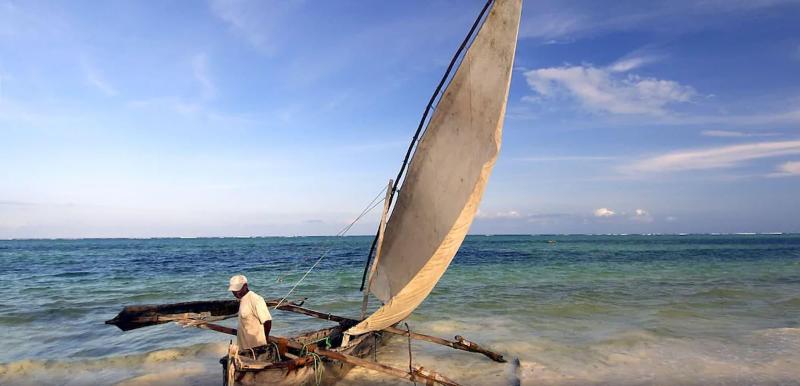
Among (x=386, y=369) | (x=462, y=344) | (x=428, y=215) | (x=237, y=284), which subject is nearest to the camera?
(x=386, y=369)

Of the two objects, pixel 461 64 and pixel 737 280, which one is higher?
pixel 461 64

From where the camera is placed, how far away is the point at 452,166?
7035mm

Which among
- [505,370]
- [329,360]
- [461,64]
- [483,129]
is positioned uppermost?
[461,64]

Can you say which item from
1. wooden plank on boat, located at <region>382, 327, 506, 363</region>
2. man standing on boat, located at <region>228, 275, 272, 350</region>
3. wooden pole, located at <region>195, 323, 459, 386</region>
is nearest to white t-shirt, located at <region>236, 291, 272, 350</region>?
man standing on boat, located at <region>228, 275, 272, 350</region>

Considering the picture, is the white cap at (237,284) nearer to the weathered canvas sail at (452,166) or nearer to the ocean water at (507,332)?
the weathered canvas sail at (452,166)

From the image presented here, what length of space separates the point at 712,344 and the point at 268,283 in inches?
745

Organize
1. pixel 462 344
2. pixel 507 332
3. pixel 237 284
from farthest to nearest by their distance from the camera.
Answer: pixel 507 332
pixel 462 344
pixel 237 284

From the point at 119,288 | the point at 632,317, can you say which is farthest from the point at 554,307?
the point at 119,288

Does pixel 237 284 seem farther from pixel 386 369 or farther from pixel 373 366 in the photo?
pixel 386 369

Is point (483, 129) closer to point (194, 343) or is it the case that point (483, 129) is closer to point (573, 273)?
point (194, 343)

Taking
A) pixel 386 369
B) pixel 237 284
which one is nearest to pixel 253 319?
pixel 237 284

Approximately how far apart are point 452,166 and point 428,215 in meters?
0.95

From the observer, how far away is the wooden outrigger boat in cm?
627

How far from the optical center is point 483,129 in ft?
21.4
